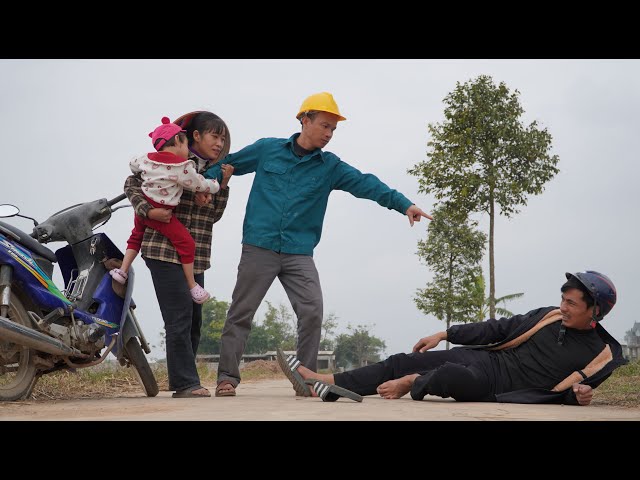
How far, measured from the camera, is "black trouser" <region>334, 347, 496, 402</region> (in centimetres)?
553

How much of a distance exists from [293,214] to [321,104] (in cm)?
91

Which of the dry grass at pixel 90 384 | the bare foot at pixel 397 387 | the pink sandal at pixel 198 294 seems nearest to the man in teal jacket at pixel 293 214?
the pink sandal at pixel 198 294

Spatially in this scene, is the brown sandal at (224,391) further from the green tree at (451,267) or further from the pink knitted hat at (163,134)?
the green tree at (451,267)

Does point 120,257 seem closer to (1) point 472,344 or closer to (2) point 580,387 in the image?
(1) point 472,344

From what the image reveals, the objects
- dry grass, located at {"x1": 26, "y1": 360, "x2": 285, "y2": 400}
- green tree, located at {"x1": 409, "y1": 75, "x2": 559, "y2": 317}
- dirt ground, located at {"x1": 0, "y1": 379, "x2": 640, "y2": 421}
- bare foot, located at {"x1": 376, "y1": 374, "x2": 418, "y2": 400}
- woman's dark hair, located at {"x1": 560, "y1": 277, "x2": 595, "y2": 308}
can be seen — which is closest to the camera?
dirt ground, located at {"x1": 0, "y1": 379, "x2": 640, "y2": 421}

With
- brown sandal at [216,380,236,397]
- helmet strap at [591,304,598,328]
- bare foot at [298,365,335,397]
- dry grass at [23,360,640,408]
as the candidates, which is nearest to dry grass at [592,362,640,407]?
dry grass at [23,360,640,408]

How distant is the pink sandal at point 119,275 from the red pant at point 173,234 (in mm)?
227

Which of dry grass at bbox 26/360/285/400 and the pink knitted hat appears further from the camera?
dry grass at bbox 26/360/285/400

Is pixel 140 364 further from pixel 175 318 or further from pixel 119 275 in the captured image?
pixel 119 275

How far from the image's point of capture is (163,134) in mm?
5887

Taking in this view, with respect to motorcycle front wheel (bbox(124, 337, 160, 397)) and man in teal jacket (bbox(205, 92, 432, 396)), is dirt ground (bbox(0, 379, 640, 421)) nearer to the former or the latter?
motorcycle front wheel (bbox(124, 337, 160, 397))

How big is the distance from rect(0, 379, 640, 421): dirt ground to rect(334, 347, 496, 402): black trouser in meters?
0.13

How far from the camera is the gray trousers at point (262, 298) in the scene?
21.2 ft

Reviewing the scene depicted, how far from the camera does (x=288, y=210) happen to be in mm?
6539
